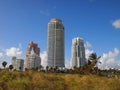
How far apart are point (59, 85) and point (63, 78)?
2.34 meters

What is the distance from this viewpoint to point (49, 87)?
15078mm

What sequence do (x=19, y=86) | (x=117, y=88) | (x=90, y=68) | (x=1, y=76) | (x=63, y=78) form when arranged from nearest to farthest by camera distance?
(x=19, y=86) < (x=117, y=88) < (x=1, y=76) < (x=63, y=78) < (x=90, y=68)

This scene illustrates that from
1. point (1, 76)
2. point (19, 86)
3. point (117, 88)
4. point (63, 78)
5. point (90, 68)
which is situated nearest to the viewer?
point (19, 86)

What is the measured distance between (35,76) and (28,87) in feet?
8.01

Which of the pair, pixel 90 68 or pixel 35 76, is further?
pixel 90 68

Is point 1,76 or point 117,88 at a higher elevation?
point 1,76

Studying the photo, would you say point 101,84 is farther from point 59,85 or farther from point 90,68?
point 90,68

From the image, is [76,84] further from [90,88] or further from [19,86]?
[19,86]

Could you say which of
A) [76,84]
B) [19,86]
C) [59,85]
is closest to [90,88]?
[76,84]

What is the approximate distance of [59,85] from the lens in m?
15.8

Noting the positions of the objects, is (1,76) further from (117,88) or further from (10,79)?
(117,88)

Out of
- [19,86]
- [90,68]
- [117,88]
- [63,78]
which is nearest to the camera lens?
[19,86]

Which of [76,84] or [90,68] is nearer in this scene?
[76,84]

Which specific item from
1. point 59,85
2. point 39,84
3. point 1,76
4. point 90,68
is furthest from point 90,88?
point 90,68
